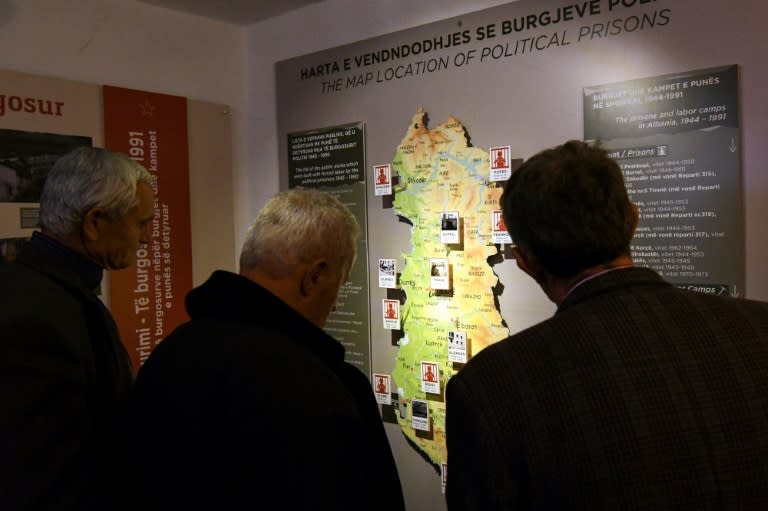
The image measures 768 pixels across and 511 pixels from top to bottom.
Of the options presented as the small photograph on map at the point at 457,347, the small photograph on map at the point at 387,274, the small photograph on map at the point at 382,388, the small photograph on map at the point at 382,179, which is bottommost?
the small photograph on map at the point at 382,388

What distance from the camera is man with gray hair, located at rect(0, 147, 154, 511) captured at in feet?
3.86

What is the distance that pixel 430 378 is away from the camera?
8.68ft

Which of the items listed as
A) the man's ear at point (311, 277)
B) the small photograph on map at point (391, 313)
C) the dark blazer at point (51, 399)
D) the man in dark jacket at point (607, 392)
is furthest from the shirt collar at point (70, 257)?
the small photograph on map at point (391, 313)

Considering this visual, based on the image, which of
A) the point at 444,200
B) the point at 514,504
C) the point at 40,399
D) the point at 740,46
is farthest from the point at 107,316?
the point at 740,46

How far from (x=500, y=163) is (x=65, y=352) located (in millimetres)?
1640

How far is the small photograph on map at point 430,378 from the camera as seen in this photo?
2623 mm

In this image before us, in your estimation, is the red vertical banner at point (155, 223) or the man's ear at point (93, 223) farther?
the red vertical banner at point (155, 223)

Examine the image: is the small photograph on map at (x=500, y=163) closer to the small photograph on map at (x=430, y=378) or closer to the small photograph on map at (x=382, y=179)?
the small photograph on map at (x=382, y=179)

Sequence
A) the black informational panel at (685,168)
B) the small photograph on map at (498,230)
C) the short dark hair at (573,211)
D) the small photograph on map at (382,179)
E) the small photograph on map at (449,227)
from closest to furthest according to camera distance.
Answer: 1. the short dark hair at (573,211)
2. the black informational panel at (685,168)
3. the small photograph on map at (498,230)
4. the small photograph on map at (449,227)
5. the small photograph on map at (382,179)

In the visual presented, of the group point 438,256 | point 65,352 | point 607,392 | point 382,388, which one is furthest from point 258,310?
point 382,388

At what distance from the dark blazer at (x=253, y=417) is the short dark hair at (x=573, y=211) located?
377 mm

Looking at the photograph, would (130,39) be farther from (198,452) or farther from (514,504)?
(514,504)

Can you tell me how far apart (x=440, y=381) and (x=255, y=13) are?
1910 millimetres

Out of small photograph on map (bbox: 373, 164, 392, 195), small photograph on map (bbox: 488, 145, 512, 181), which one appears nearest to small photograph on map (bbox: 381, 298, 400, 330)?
small photograph on map (bbox: 373, 164, 392, 195)
